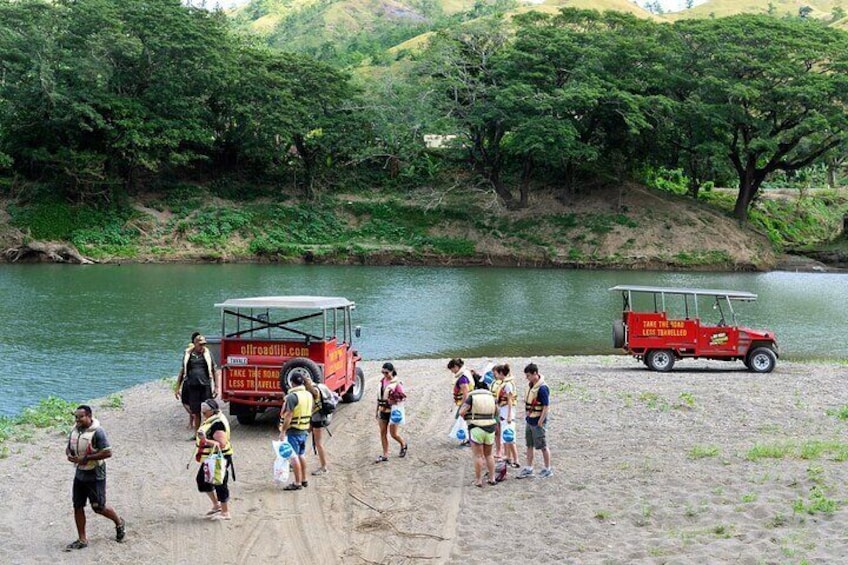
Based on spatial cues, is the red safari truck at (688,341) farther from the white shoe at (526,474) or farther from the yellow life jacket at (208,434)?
the yellow life jacket at (208,434)

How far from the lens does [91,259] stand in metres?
56.9

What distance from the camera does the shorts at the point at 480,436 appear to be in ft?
42.3

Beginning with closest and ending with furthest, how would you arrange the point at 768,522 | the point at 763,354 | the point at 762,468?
the point at 768,522 → the point at 762,468 → the point at 763,354

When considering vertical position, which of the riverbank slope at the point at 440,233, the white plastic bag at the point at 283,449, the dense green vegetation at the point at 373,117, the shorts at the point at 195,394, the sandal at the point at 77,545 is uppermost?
the dense green vegetation at the point at 373,117

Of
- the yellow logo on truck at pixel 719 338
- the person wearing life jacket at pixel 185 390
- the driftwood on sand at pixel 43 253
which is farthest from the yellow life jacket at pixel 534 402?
the driftwood on sand at pixel 43 253

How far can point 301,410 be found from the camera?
43.3ft

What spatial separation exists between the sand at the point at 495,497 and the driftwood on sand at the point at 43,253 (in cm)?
4108

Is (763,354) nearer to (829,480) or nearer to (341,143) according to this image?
(829,480)

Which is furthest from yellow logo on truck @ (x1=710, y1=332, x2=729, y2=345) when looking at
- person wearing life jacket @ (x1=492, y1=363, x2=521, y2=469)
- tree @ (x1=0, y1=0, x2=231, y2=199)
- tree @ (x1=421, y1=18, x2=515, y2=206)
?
tree @ (x1=0, y1=0, x2=231, y2=199)

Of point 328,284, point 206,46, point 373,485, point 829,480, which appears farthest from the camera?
point 206,46

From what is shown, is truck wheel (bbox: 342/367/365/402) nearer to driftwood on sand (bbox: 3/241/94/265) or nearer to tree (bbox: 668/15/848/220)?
driftwood on sand (bbox: 3/241/94/265)

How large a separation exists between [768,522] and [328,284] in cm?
3733

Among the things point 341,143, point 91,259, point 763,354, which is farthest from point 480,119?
point 763,354

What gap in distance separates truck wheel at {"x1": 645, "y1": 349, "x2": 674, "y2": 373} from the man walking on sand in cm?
1204
